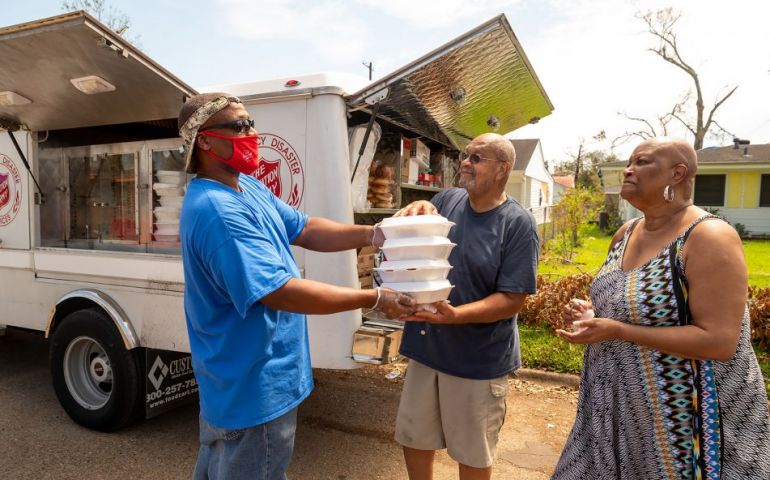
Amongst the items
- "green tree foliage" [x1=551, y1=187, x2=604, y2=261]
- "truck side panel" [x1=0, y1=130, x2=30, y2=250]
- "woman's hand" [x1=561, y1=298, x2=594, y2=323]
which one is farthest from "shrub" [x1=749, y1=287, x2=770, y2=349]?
"truck side panel" [x1=0, y1=130, x2=30, y2=250]

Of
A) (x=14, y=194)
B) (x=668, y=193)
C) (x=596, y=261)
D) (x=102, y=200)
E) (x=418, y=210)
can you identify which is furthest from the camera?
(x=596, y=261)

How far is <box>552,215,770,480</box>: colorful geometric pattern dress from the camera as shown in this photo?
5.94ft

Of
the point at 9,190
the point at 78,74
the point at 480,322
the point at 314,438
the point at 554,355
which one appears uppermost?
the point at 78,74

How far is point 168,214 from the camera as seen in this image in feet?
13.3

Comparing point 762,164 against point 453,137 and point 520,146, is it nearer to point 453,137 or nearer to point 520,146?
point 520,146

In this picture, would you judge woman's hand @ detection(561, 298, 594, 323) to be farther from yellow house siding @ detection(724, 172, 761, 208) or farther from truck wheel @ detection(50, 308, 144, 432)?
yellow house siding @ detection(724, 172, 761, 208)

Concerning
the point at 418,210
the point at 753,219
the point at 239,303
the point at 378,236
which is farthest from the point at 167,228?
the point at 753,219

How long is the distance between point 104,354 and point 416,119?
3040mm

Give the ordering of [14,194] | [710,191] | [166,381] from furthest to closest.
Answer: [710,191], [14,194], [166,381]

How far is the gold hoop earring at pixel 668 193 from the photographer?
1.98 m

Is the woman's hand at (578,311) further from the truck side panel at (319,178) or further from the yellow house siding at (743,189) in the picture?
the yellow house siding at (743,189)

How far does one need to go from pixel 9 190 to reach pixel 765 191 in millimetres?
23240

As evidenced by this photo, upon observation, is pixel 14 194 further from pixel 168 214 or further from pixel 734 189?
pixel 734 189

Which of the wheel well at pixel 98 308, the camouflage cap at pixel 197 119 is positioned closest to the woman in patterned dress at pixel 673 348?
the camouflage cap at pixel 197 119
